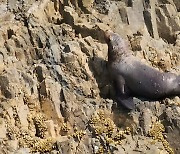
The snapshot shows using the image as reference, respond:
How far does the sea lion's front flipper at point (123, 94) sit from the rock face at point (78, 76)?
0.57ft

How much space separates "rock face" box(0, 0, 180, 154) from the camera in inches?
445

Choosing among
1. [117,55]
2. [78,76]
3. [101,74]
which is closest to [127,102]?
[101,74]

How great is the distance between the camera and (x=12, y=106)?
11703 mm

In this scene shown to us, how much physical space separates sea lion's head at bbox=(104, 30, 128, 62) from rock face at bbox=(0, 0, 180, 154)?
0.86 ft

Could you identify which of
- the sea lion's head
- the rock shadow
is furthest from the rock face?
the sea lion's head

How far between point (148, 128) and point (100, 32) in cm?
371

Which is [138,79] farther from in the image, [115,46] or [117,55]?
[115,46]

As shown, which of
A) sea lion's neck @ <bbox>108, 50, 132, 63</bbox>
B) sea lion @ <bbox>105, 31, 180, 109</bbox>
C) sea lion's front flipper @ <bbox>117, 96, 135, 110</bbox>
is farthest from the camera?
sea lion's neck @ <bbox>108, 50, 132, 63</bbox>

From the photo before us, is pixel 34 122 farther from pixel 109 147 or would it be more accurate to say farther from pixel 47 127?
pixel 109 147

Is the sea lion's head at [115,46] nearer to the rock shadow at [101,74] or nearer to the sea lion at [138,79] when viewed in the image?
the sea lion at [138,79]

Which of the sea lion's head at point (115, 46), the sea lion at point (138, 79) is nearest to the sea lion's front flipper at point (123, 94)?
the sea lion at point (138, 79)

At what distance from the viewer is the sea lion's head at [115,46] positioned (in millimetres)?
13418

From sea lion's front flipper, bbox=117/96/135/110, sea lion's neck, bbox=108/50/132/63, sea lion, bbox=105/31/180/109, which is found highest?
sea lion's neck, bbox=108/50/132/63

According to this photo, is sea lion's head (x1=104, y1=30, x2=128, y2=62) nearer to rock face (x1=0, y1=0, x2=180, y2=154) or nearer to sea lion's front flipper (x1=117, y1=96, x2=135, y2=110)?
rock face (x1=0, y1=0, x2=180, y2=154)
